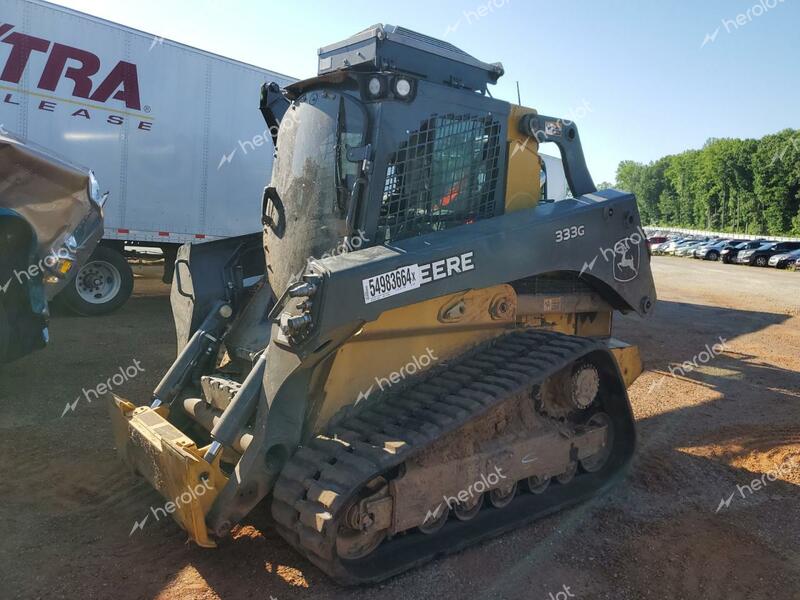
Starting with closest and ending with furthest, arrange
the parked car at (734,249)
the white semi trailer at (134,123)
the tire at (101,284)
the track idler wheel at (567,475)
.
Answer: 1. the track idler wheel at (567,475)
2. the white semi trailer at (134,123)
3. the tire at (101,284)
4. the parked car at (734,249)

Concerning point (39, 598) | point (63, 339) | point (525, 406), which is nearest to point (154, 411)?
point (39, 598)

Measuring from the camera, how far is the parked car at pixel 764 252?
1406 inches

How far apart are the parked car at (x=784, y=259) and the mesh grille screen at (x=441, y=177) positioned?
3473 centimetres

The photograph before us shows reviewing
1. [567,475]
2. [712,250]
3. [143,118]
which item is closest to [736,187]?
[712,250]

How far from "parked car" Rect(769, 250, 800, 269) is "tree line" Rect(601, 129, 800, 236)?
36.2 metres

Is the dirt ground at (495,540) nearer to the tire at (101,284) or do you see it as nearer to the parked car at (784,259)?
the tire at (101,284)

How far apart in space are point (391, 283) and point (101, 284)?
8.54 meters

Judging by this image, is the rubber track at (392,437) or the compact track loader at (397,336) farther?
the compact track loader at (397,336)

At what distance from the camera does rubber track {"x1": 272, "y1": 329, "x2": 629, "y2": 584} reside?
3.12 m

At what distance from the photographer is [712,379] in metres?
8.33

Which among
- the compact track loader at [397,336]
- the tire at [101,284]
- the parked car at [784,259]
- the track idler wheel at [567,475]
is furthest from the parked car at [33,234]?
the parked car at [784,259]

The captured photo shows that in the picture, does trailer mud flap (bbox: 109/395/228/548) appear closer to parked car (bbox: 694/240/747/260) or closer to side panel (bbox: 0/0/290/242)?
side panel (bbox: 0/0/290/242)

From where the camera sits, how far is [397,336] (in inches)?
150

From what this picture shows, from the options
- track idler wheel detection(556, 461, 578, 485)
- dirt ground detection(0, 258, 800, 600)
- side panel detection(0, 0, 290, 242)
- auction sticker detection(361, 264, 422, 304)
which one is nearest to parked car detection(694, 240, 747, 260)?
side panel detection(0, 0, 290, 242)
